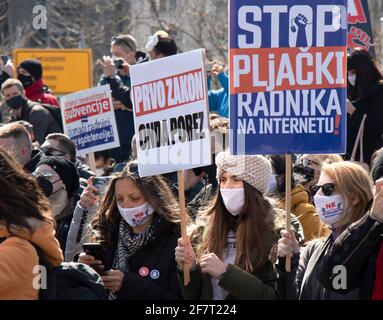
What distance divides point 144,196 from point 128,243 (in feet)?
0.94

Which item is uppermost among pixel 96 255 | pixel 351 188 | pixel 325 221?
pixel 351 188

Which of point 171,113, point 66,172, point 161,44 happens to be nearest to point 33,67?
point 161,44

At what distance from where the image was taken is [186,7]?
26938 millimetres

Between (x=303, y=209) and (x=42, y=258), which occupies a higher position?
(x=42, y=258)

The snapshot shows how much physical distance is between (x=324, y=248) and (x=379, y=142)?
383 centimetres

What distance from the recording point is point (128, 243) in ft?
22.4

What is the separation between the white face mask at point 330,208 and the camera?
243 inches

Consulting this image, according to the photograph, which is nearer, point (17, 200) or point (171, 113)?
point (17, 200)

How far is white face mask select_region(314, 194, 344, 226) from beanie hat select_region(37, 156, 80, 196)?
231 cm

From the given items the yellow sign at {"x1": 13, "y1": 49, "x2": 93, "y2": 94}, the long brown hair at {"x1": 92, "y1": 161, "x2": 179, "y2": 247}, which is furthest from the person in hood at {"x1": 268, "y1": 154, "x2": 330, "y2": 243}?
the yellow sign at {"x1": 13, "y1": 49, "x2": 93, "y2": 94}

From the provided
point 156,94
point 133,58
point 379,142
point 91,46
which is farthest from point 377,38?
point 156,94

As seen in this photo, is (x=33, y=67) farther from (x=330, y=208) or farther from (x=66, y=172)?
(x=330, y=208)

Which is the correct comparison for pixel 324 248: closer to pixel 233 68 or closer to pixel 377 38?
pixel 233 68

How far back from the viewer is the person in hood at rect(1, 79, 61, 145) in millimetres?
12102
